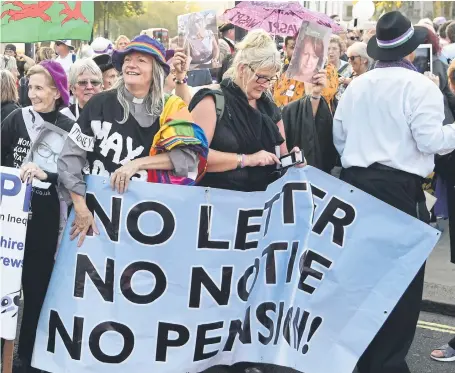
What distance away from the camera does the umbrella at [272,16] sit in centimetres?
892

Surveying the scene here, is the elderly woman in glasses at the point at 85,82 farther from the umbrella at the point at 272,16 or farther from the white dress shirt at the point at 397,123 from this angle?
the umbrella at the point at 272,16

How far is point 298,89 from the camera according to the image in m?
6.41

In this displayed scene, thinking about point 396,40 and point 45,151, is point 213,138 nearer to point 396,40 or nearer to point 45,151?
point 45,151

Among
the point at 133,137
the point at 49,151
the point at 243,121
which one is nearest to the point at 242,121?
the point at 243,121

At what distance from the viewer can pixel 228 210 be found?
3727 millimetres

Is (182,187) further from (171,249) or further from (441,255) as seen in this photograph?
(441,255)

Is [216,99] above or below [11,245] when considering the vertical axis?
above

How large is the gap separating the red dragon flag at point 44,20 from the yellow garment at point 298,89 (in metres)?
1.73

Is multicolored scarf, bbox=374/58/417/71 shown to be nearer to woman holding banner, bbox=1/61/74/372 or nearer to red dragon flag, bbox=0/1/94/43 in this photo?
woman holding banner, bbox=1/61/74/372

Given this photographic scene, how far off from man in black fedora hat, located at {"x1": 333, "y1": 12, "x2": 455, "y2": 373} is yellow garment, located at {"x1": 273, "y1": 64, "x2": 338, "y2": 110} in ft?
5.37

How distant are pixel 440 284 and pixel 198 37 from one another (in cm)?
280

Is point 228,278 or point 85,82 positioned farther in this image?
point 85,82

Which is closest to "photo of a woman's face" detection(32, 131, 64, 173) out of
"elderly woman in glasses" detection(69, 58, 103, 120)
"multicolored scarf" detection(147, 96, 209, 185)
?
"multicolored scarf" detection(147, 96, 209, 185)

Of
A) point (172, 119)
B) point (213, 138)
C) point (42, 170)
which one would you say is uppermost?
point (172, 119)
